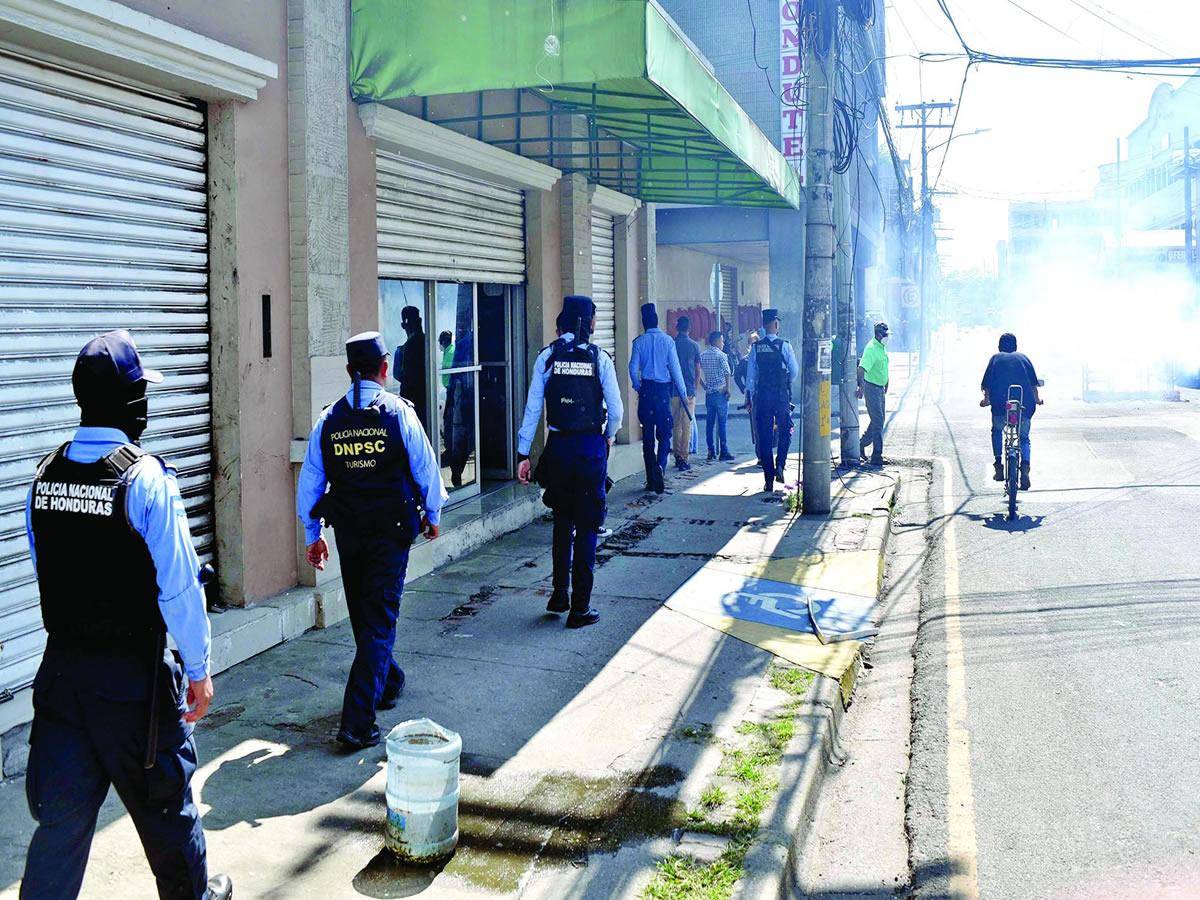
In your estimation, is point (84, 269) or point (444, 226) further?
point (444, 226)

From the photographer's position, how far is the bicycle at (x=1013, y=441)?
11891mm

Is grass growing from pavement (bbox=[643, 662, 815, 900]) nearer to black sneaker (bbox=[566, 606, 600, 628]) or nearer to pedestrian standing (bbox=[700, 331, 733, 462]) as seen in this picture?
black sneaker (bbox=[566, 606, 600, 628])

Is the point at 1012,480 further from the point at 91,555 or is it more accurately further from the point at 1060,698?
the point at 91,555

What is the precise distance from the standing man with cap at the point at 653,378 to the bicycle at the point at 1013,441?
11.6 feet

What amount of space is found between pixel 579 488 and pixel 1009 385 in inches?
277

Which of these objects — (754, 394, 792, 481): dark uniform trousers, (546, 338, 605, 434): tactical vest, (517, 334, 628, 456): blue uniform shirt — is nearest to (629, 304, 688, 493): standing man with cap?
(754, 394, 792, 481): dark uniform trousers

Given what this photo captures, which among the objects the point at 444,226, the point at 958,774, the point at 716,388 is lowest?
the point at 958,774

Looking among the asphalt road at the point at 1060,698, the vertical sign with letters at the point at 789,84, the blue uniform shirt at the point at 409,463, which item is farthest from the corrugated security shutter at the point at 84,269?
the vertical sign with letters at the point at 789,84

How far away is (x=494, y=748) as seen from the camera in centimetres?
545

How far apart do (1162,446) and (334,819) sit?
1643 cm

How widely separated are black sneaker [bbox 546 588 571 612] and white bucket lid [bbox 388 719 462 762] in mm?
3425

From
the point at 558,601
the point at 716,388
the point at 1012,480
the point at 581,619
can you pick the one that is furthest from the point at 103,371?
the point at 716,388

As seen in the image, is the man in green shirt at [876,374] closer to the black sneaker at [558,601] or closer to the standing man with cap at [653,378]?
the standing man with cap at [653,378]

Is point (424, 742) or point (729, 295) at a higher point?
point (729, 295)
